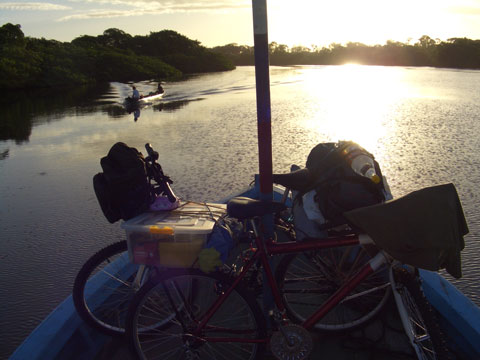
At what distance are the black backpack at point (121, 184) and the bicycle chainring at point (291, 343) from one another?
1297 millimetres

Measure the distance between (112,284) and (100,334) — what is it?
0.42 meters

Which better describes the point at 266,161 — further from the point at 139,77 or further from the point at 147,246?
the point at 139,77

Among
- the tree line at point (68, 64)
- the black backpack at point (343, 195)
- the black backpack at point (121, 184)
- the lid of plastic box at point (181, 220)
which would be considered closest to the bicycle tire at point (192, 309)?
the lid of plastic box at point (181, 220)

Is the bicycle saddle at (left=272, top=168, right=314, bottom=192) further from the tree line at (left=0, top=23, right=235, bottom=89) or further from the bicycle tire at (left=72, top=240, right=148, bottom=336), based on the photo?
the tree line at (left=0, top=23, right=235, bottom=89)

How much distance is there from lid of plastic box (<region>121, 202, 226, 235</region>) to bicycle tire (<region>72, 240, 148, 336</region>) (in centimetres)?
51

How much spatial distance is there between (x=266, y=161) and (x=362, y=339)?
1.58 meters

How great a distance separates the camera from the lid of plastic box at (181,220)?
96.7 inches

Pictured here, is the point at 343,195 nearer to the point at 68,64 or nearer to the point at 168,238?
the point at 168,238

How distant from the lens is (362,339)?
2.94 meters

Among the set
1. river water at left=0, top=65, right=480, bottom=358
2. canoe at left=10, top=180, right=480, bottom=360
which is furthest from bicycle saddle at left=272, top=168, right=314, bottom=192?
river water at left=0, top=65, right=480, bottom=358

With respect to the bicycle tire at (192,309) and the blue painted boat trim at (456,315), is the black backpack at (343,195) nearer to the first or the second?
the bicycle tire at (192,309)

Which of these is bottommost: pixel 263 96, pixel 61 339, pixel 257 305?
pixel 61 339

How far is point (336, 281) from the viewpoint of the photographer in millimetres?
2941

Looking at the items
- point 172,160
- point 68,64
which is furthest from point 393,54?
point 172,160
